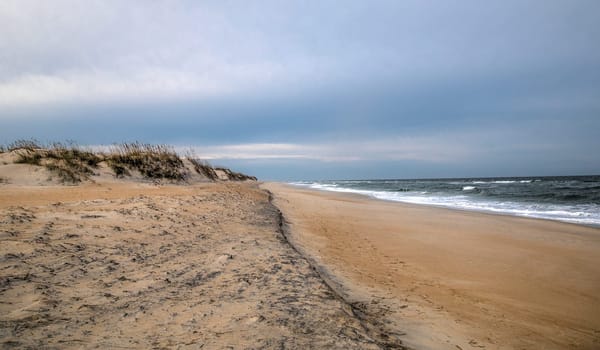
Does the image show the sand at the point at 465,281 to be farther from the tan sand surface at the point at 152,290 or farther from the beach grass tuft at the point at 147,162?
the beach grass tuft at the point at 147,162

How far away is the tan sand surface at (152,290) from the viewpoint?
6.63ft

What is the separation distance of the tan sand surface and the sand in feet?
2.08

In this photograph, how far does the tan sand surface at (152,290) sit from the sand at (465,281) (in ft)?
2.08

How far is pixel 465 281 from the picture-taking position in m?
4.06

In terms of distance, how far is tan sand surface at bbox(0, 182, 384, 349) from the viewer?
2020 mm

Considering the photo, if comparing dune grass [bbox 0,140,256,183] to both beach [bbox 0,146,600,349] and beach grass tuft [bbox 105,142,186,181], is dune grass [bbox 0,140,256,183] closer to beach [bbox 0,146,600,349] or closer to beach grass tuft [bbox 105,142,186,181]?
beach grass tuft [bbox 105,142,186,181]

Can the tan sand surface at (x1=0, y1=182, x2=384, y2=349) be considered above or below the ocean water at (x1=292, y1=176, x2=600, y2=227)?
above

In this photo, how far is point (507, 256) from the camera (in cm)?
550

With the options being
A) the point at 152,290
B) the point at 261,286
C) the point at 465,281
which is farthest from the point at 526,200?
the point at 152,290

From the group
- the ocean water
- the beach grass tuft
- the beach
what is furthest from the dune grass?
the ocean water

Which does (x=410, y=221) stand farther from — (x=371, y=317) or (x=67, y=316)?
(x=67, y=316)

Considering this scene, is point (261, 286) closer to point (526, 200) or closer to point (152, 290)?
point (152, 290)

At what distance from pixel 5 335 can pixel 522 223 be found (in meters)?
11.3

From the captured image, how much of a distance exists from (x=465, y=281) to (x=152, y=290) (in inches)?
145
